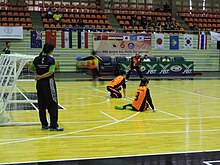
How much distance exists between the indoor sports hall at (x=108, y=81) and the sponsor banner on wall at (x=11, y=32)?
7cm

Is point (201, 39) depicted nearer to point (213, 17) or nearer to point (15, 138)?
point (213, 17)

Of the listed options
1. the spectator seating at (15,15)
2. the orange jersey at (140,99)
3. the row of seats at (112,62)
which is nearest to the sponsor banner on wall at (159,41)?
the row of seats at (112,62)

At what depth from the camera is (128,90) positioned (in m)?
17.0

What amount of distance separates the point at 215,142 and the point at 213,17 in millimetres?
31098

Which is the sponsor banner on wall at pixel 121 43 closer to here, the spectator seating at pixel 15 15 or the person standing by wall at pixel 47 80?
the spectator seating at pixel 15 15

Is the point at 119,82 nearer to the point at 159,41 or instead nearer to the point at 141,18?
the point at 159,41

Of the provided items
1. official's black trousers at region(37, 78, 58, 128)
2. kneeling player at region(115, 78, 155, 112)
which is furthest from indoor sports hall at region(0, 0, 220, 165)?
official's black trousers at region(37, 78, 58, 128)

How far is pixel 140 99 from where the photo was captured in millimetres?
11156

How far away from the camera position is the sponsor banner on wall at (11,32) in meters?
26.1

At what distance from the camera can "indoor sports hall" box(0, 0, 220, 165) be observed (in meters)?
6.75

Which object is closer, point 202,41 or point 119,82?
point 119,82

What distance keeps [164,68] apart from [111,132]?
727 inches

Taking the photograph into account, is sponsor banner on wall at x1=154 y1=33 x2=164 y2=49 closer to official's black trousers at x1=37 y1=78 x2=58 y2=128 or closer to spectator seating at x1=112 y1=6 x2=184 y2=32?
spectator seating at x1=112 y1=6 x2=184 y2=32

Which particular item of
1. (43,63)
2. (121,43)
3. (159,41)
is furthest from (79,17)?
(43,63)
